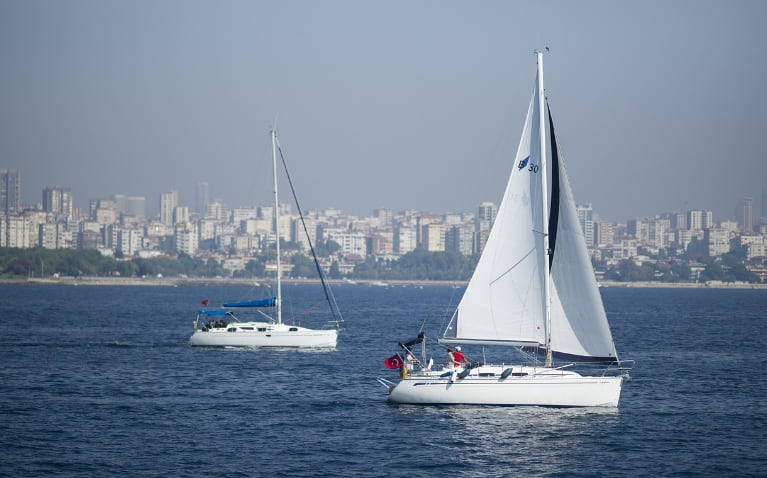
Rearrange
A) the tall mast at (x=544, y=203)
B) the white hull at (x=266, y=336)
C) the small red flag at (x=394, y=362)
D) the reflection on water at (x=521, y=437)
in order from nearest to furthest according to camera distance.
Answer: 1. the reflection on water at (x=521, y=437)
2. the tall mast at (x=544, y=203)
3. the small red flag at (x=394, y=362)
4. the white hull at (x=266, y=336)

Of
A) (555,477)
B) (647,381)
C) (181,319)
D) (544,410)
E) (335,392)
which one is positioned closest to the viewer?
(555,477)

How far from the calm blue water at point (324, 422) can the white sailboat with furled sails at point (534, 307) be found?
26.6 inches

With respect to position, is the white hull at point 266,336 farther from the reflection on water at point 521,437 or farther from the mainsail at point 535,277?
the mainsail at point 535,277

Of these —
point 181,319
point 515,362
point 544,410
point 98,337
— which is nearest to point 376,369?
point 515,362

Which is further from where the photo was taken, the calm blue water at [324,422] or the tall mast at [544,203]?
the tall mast at [544,203]

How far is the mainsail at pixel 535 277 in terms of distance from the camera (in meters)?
29.8

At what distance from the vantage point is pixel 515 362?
4425cm

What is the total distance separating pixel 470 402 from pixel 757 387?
13.1 meters

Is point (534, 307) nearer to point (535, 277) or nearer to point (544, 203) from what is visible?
point (535, 277)

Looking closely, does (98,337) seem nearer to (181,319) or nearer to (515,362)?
(181,319)

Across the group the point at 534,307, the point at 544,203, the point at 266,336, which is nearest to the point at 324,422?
the point at 534,307

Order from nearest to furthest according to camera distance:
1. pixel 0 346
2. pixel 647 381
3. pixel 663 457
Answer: pixel 663 457 < pixel 647 381 < pixel 0 346

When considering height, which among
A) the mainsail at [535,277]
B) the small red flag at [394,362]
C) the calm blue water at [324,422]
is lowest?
the calm blue water at [324,422]

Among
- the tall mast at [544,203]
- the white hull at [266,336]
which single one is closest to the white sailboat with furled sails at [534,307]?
the tall mast at [544,203]
